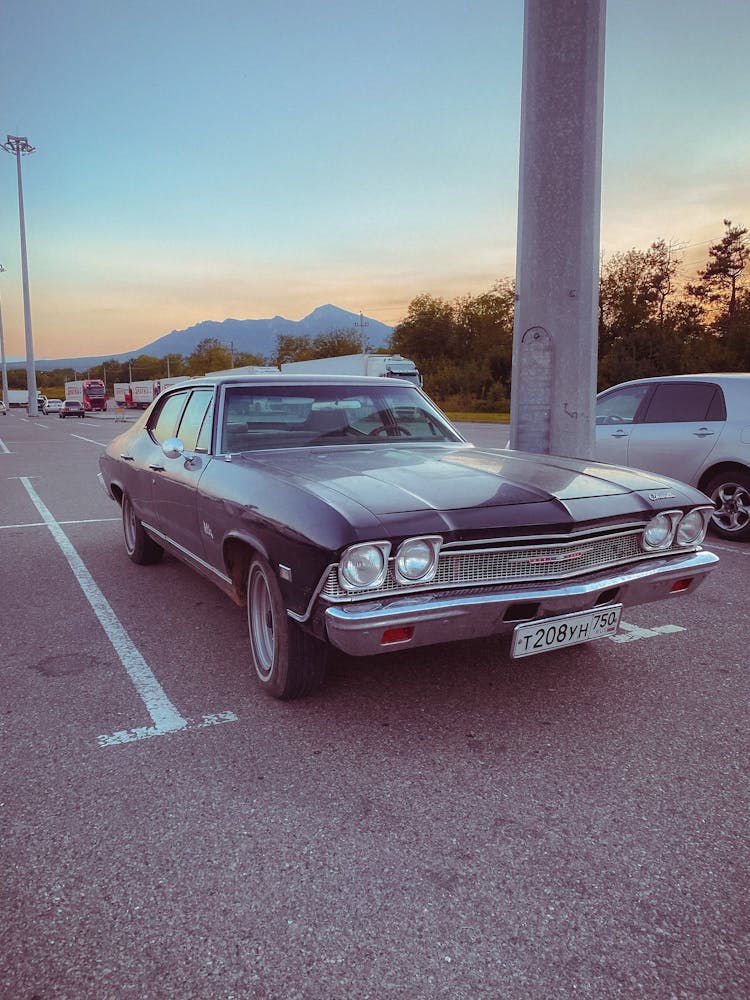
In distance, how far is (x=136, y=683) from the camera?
359cm

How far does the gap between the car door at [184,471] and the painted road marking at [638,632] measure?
8.31ft

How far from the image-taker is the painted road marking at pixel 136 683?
10.1 feet

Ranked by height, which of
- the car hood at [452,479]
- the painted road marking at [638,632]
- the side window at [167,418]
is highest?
the side window at [167,418]

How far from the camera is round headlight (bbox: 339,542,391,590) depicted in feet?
8.89

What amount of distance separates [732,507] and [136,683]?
5.77 m

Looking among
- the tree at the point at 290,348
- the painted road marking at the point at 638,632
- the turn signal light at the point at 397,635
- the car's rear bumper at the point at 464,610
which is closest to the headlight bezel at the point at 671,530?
the car's rear bumper at the point at 464,610

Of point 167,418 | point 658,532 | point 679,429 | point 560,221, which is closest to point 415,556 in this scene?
point 658,532

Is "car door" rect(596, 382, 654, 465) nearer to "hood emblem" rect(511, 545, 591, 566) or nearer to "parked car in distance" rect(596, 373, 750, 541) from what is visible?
"parked car in distance" rect(596, 373, 750, 541)

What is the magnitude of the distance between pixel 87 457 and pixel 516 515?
50.0 feet

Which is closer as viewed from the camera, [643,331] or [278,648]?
[278,648]

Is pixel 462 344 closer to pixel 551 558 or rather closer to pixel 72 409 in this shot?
pixel 72 409

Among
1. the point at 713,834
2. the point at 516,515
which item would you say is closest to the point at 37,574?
the point at 516,515

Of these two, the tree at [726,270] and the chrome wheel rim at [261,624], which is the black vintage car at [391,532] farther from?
the tree at [726,270]

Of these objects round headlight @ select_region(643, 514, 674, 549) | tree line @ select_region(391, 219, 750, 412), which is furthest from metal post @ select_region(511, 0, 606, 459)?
tree line @ select_region(391, 219, 750, 412)
